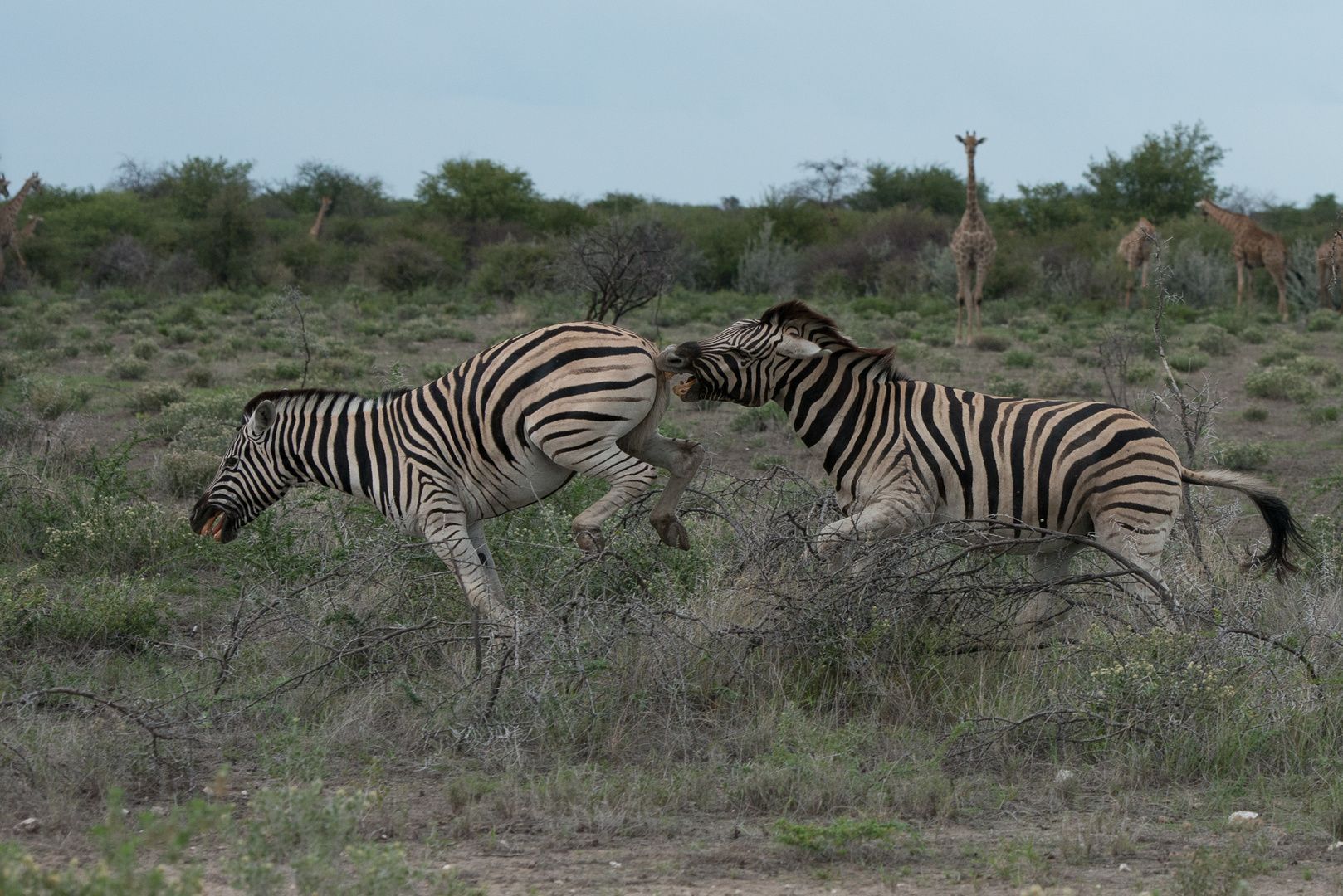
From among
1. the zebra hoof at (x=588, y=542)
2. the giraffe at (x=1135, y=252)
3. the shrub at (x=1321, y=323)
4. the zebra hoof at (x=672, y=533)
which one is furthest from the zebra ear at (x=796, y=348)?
the giraffe at (x=1135, y=252)

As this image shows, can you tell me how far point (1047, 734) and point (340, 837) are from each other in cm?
277

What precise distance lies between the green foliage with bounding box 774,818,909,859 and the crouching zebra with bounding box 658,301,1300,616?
5.40ft

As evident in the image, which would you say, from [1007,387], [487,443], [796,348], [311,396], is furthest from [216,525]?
[1007,387]

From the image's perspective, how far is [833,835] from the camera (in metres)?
3.62

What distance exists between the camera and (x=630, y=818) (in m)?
3.90

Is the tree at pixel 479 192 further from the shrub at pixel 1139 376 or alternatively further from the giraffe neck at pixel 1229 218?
the shrub at pixel 1139 376

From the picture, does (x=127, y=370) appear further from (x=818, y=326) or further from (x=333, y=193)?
(x=333, y=193)

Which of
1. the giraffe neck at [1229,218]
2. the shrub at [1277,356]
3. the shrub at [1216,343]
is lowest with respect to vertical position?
the shrub at [1277,356]

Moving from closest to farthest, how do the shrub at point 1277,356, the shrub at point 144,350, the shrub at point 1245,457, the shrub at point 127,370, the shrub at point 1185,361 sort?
the shrub at point 1245,457, the shrub at point 127,370, the shrub at point 1185,361, the shrub at point 1277,356, the shrub at point 144,350

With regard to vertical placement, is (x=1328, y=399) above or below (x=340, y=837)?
above

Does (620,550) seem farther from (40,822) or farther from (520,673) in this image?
(40,822)

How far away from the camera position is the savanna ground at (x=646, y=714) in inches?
140

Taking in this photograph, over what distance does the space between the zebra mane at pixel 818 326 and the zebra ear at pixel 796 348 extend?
0.11 m

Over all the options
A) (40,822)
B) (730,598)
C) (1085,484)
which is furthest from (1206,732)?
(40,822)
